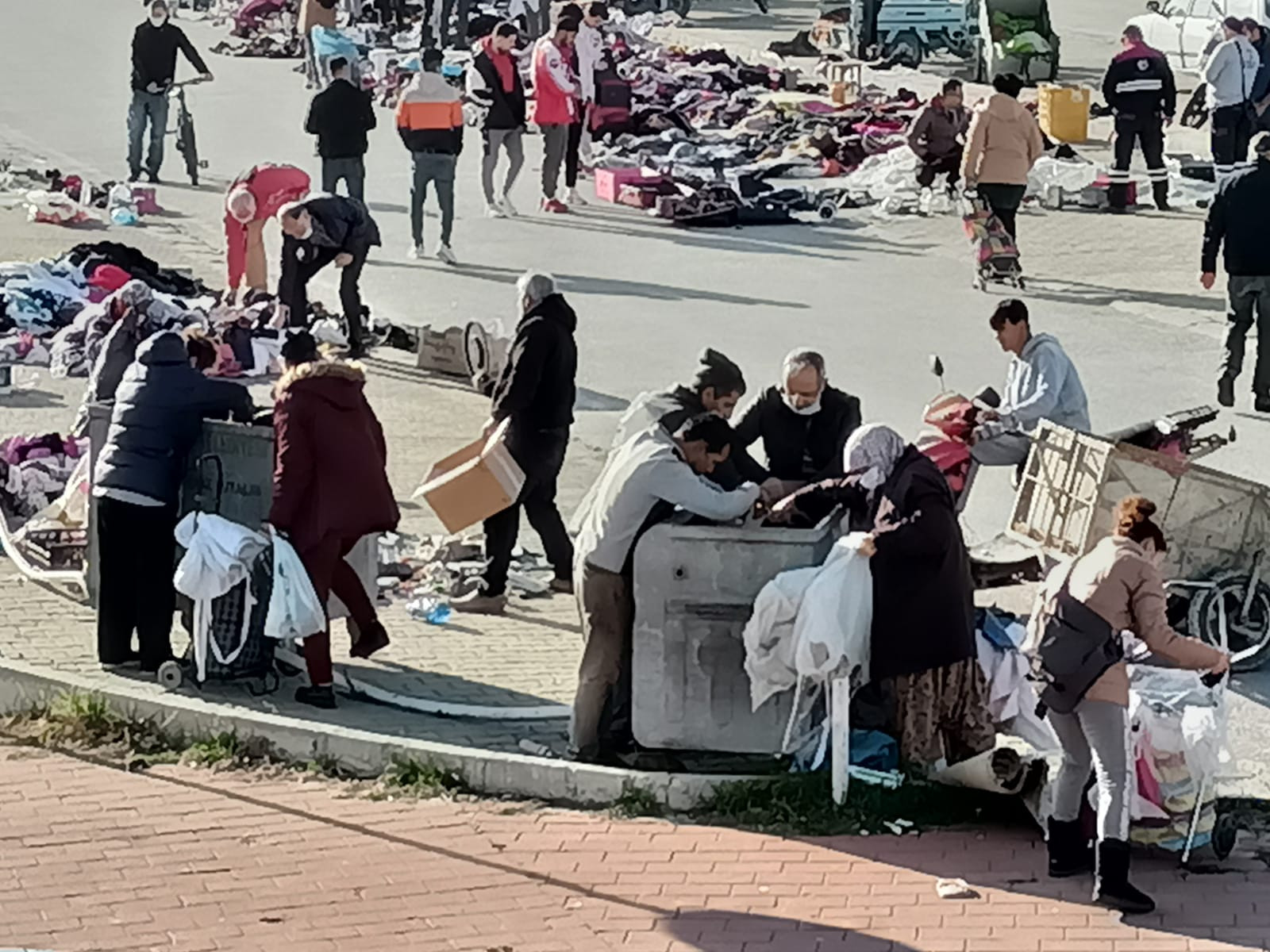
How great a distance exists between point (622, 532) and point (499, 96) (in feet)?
43.6

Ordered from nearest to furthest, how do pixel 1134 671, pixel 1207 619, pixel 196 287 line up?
1. pixel 1134 671
2. pixel 1207 619
3. pixel 196 287

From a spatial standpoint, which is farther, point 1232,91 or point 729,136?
point 729,136

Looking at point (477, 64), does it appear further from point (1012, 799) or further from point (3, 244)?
point (1012, 799)

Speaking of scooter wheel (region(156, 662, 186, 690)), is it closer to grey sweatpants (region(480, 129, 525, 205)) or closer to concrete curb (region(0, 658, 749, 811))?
concrete curb (region(0, 658, 749, 811))

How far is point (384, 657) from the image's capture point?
11.4 metres

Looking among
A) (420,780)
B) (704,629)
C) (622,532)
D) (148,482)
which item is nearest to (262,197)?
(148,482)

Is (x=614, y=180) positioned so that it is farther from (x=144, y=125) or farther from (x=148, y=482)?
(x=148, y=482)

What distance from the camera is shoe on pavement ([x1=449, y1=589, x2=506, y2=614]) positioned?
40.0 ft

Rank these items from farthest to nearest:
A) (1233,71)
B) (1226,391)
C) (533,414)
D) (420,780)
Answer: (1233,71) → (1226,391) → (533,414) → (420,780)

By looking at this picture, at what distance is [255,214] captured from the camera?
18.5m

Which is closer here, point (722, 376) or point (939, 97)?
point (722, 376)

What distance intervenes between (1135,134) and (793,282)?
4.91 metres

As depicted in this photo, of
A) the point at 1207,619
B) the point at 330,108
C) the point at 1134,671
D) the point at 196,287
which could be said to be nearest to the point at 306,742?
the point at 1134,671

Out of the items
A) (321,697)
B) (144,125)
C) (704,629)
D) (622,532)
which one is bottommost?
(321,697)
